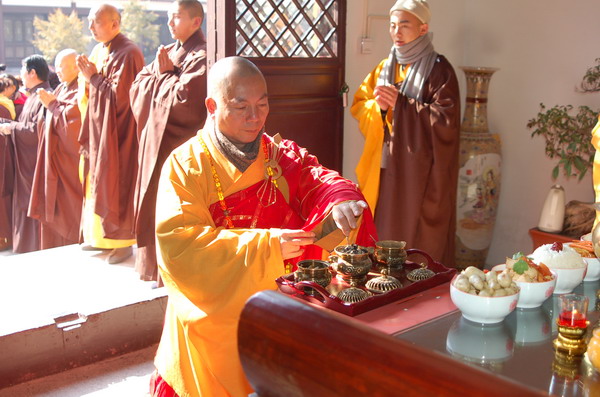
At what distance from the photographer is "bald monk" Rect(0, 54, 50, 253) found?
6.02m

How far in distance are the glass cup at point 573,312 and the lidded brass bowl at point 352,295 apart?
45 centimetres

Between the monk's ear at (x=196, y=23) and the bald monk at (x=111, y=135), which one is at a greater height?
the monk's ear at (x=196, y=23)

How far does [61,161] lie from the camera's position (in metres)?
5.43

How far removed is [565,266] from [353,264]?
55 centimetres

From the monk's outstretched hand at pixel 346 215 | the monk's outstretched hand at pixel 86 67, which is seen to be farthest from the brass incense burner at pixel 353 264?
the monk's outstretched hand at pixel 86 67

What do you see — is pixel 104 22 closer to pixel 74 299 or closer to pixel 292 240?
pixel 74 299

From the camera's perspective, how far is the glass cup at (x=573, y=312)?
143 centimetres

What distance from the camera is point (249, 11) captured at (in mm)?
3855

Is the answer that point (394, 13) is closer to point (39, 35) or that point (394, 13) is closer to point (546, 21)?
point (546, 21)

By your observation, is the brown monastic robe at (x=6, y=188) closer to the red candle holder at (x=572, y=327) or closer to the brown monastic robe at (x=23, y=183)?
the brown monastic robe at (x=23, y=183)

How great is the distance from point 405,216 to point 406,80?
0.80m

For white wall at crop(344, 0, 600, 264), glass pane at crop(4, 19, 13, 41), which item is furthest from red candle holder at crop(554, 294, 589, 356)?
glass pane at crop(4, 19, 13, 41)

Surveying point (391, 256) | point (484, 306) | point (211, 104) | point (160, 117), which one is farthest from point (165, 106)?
point (484, 306)

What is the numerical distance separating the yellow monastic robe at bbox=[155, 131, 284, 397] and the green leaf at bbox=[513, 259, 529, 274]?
2.13 ft
